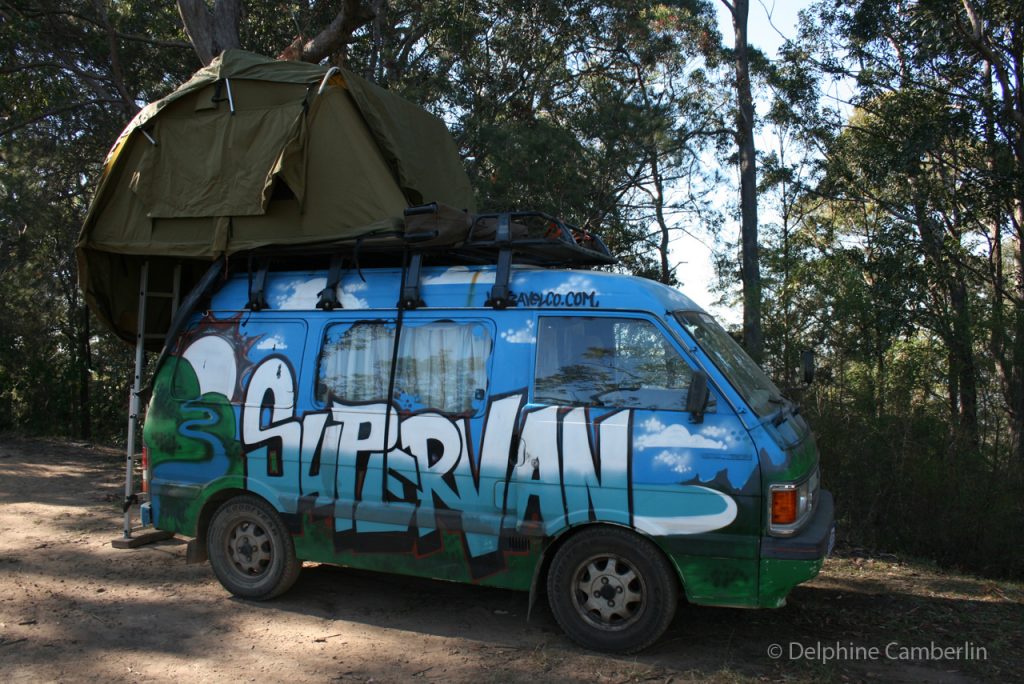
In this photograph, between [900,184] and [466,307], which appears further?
[900,184]

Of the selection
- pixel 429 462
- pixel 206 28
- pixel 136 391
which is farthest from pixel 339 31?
pixel 429 462

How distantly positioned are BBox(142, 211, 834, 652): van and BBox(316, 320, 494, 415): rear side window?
1 centimetres

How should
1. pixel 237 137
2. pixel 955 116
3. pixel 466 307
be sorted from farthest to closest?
pixel 955 116 → pixel 237 137 → pixel 466 307

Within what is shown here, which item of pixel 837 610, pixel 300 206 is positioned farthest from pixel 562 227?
pixel 837 610

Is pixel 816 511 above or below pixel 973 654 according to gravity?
above

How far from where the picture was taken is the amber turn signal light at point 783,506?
4.36 metres

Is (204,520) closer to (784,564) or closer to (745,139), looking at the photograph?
(784,564)

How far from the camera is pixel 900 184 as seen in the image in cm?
1579

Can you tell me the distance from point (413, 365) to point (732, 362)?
2.01 meters

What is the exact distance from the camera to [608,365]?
483 cm

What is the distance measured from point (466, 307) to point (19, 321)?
14.7 meters

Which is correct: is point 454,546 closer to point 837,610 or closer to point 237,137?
point 837,610

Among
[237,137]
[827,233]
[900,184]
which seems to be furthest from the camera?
[827,233]

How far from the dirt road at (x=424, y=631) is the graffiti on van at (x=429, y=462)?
0.55 m
